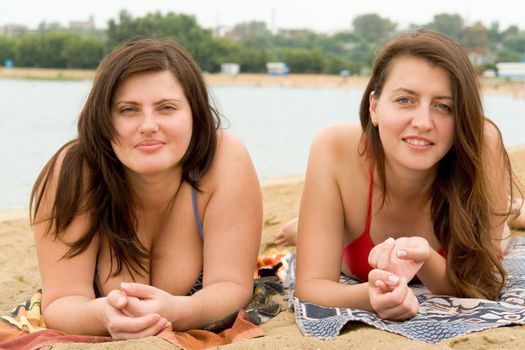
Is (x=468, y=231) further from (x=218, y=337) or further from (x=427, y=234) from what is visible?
(x=218, y=337)

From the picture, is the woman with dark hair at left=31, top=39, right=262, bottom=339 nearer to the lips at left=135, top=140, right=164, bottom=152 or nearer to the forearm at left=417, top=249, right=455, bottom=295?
the lips at left=135, top=140, right=164, bottom=152

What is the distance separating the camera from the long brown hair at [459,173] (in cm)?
277

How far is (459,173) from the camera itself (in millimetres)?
2965

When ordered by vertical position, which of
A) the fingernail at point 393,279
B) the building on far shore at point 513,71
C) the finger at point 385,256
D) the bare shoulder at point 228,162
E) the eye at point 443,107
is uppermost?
the eye at point 443,107

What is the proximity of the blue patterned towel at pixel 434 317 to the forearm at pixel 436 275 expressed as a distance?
40 mm

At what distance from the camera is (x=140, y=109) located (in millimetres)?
2783

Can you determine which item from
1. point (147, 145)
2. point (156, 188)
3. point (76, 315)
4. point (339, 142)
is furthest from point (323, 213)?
point (76, 315)

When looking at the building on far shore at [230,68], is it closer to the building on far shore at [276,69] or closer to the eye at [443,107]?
the building on far shore at [276,69]

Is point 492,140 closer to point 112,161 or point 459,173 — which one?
point 459,173

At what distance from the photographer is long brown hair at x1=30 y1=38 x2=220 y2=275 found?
2801mm

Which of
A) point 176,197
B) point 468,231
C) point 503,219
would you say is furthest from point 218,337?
point 503,219

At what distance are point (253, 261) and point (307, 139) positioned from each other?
13.3 metres

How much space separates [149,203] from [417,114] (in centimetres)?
116

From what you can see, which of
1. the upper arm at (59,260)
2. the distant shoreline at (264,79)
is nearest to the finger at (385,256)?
the upper arm at (59,260)
